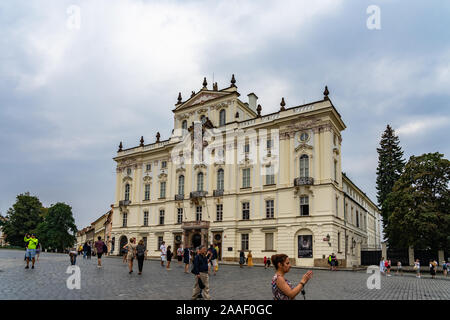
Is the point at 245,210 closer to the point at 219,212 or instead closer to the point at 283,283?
the point at 219,212

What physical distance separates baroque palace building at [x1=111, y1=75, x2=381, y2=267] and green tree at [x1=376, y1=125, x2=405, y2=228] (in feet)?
13.9

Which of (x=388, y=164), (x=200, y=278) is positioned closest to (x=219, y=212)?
(x=388, y=164)

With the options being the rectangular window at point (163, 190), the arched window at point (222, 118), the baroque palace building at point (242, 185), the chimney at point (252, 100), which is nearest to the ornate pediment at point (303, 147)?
the baroque palace building at point (242, 185)

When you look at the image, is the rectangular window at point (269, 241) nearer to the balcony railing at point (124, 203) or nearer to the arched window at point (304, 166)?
the arched window at point (304, 166)

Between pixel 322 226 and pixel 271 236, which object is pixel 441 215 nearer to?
pixel 322 226

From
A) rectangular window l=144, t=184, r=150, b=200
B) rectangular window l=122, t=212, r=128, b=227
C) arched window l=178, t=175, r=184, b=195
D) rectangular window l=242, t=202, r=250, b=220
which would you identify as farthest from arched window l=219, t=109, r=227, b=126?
rectangular window l=122, t=212, r=128, b=227

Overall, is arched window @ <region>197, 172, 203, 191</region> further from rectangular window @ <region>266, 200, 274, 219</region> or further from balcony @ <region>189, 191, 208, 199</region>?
rectangular window @ <region>266, 200, 274, 219</region>

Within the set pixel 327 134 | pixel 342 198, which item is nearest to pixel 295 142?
pixel 327 134

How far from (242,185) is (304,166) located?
27.7ft

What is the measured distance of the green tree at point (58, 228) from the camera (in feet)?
249

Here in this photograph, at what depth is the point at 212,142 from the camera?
168 feet

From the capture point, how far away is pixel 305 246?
1608 inches

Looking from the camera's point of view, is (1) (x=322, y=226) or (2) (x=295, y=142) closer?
(1) (x=322, y=226)

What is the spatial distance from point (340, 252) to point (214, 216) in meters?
15.6
